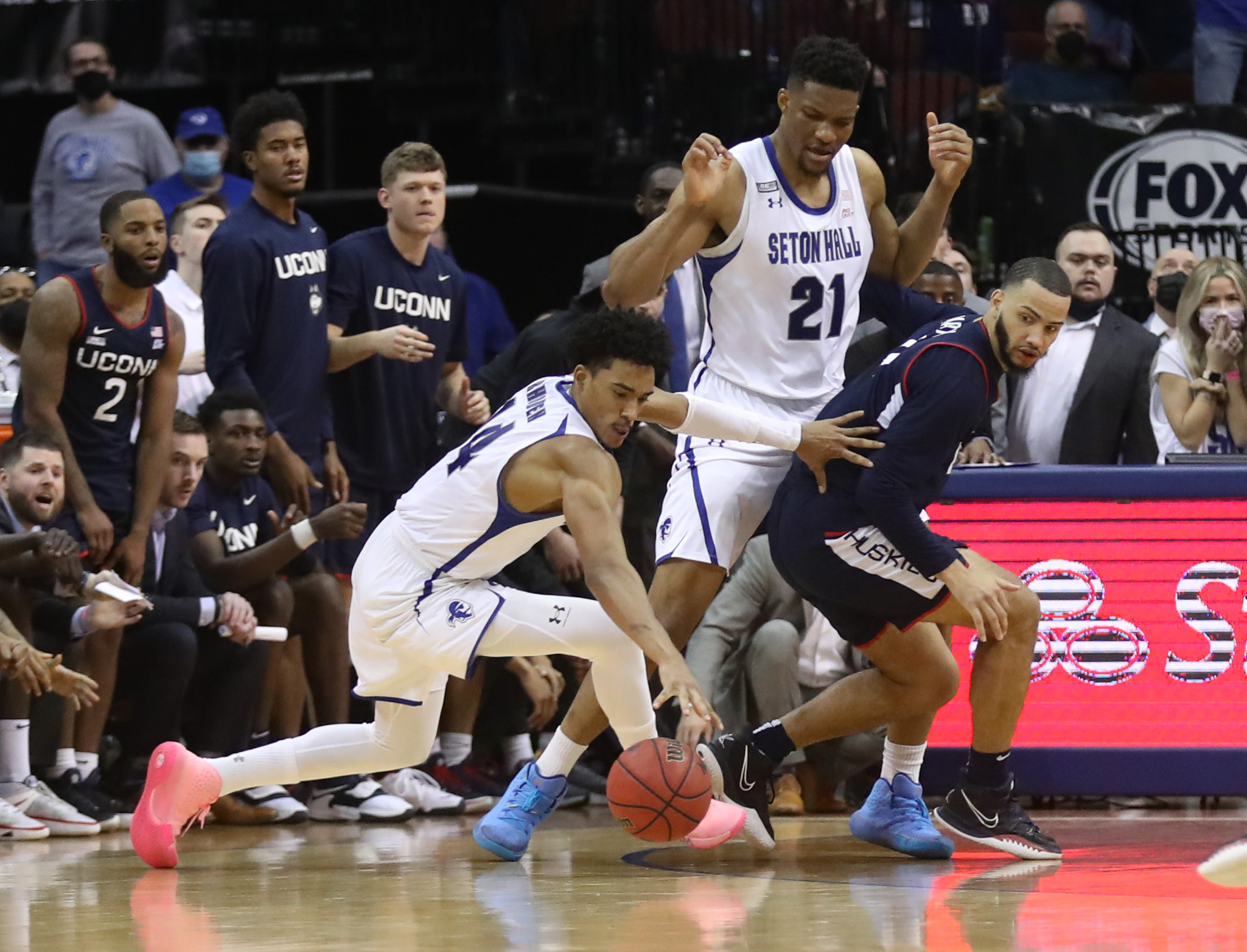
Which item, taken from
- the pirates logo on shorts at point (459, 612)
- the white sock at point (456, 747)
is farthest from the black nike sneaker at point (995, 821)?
the white sock at point (456, 747)

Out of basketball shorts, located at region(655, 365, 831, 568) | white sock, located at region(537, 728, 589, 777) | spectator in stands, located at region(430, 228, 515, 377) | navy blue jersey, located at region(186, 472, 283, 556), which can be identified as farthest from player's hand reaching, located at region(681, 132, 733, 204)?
spectator in stands, located at region(430, 228, 515, 377)

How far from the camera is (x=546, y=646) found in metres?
6.29

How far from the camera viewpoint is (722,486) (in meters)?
6.69

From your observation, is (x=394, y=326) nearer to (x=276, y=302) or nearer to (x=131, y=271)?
(x=276, y=302)

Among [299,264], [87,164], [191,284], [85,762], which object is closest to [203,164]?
[87,164]

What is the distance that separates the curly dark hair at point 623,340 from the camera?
19.6 feet

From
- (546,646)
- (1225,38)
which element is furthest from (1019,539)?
(1225,38)

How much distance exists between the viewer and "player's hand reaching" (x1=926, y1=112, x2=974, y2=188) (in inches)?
271

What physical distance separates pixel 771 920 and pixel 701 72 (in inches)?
341

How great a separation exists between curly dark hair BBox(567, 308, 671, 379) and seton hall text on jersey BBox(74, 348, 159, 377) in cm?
269

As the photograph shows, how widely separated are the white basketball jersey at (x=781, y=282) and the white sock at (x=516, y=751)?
2733 mm

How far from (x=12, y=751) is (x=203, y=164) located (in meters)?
4.53

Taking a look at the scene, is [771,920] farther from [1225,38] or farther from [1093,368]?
[1225,38]

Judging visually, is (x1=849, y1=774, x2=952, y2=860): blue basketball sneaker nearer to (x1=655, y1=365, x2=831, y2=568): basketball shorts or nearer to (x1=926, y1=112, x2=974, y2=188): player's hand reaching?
(x1=655, y1=365, x2=831, y2=568): basketball shorts
